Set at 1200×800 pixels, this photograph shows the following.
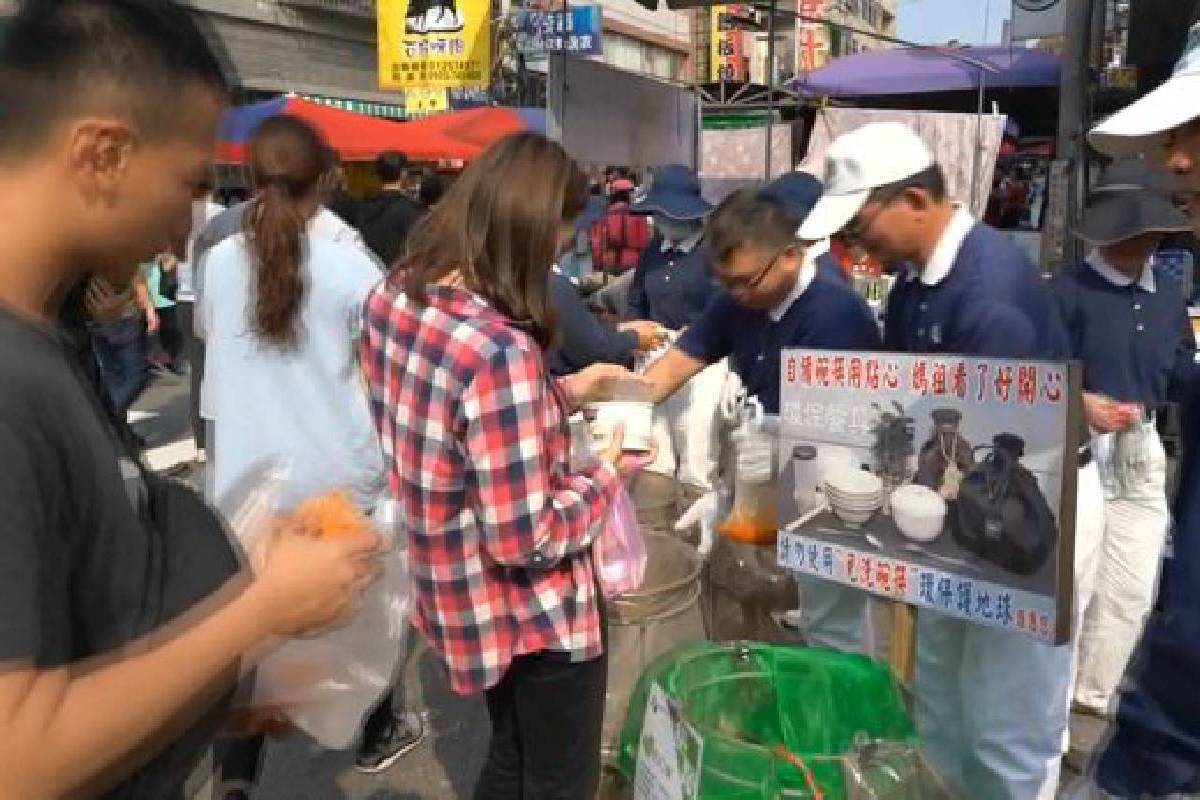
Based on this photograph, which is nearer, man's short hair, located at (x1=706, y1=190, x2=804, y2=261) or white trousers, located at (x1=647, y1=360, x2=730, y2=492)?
man's short hair, located at (x1=706, y1=190, x2=804, y2=261)

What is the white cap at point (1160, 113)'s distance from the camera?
1.37 metres

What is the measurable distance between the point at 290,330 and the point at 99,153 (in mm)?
1697

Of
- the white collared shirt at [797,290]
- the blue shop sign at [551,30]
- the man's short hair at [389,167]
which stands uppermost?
the blue shop sign at [551,30]

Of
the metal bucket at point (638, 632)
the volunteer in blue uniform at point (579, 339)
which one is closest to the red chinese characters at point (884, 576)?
the metal bucket at point (638, 632)

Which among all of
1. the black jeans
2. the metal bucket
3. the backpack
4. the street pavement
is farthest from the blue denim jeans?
the backpack

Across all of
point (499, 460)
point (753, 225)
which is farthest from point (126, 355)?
point (499, 460)

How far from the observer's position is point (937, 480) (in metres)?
1.94

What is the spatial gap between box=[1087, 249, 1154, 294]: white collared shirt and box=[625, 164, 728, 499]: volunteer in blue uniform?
4.71 ft

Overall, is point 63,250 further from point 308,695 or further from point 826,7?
point 826,7

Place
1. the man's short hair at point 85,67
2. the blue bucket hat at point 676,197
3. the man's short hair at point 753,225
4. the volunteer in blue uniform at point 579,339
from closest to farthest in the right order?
1. the man's short hair at point 85,67
2. the man's short hair at point 753,225
3. the volunteer in blue uniform at point 579,339
4. the blue bucket hat at point 676,197

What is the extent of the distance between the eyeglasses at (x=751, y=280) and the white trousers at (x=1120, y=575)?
1.41 metres

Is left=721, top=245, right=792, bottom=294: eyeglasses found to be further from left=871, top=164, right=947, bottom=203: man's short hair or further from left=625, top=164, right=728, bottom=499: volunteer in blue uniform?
left=625, top=164, right=728, bottom=499: volunteer in blue uniform

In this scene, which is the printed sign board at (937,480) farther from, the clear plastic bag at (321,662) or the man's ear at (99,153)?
the man's ear at (99,153)

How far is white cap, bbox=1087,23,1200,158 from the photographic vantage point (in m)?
1.37
